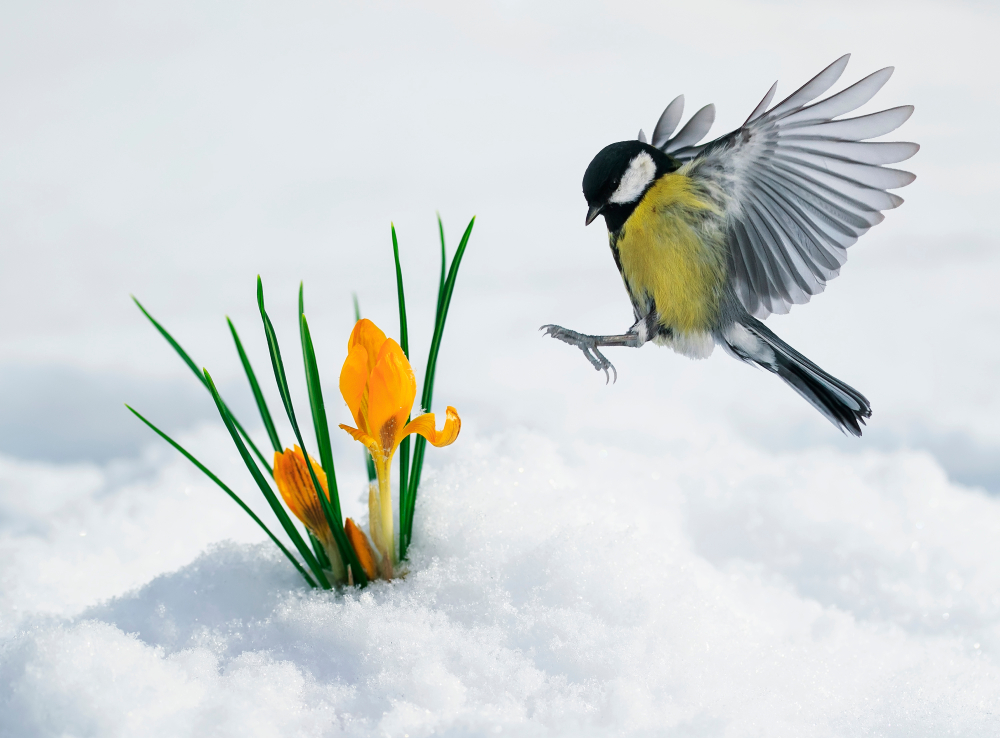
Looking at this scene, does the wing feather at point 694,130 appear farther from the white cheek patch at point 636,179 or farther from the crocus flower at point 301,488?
the crocus flower at point 301,488

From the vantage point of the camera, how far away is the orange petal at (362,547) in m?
1.00

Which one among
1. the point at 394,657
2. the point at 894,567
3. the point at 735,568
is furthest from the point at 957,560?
the point at 394,657

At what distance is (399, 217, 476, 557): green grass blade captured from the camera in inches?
38.7

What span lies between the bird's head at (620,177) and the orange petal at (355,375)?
287 millimetres

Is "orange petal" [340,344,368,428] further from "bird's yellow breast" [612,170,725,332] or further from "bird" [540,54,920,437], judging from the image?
"bird's yellow breast" [612,170,725,332]

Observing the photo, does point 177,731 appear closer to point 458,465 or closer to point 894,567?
point 458,465

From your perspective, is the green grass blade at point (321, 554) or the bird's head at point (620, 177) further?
the green grass blade at point (321, 554)

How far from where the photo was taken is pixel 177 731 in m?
0.79

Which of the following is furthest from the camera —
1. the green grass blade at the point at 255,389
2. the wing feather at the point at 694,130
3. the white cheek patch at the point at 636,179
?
the wing feather at the point at 694,130

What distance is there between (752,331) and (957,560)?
791 mm

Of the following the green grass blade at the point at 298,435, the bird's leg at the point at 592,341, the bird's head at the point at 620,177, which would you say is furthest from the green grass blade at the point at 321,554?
the bird's head at the point at 620,177

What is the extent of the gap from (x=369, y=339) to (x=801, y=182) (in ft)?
1.62

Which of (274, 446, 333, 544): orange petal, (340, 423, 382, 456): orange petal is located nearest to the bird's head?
(340, 423, 382, 456): orange petal

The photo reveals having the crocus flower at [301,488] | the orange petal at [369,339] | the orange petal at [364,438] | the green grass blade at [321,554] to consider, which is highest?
the orange petal at [369,339]
